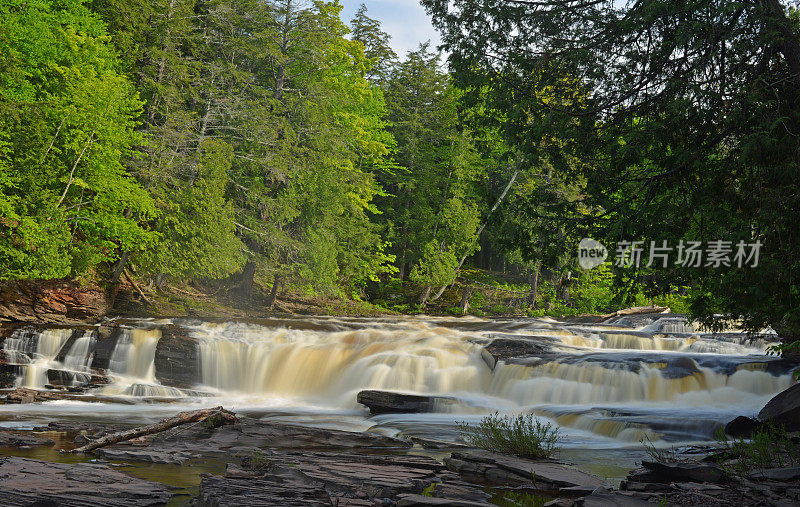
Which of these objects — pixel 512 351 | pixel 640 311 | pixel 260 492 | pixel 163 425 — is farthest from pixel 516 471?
pixel 640 311

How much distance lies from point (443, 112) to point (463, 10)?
2800cm

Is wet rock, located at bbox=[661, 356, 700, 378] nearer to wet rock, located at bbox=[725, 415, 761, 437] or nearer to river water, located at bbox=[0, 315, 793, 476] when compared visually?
river water, located at bbox=[0, 315, 793, 476]

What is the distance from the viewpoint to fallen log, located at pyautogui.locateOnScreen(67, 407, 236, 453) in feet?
25.8

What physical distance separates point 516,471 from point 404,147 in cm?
3193

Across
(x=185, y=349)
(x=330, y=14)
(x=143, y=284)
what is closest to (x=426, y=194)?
(x=330, y=14)

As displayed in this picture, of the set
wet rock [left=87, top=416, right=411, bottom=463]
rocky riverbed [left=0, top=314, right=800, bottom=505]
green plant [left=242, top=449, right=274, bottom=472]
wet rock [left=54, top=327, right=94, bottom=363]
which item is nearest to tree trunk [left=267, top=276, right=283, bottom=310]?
rocky riverbed [left=0, top=314, right=800, bottom=505]

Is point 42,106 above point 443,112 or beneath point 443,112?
beneath

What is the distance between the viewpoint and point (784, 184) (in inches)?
267

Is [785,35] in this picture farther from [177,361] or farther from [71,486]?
[177,361]

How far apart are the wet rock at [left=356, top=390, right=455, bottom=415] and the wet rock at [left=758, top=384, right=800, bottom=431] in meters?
6.03

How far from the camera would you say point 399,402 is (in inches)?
513

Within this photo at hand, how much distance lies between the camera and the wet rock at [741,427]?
9898 mm

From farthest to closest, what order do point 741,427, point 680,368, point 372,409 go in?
point 680,368 < point 372,409 < point 741,427

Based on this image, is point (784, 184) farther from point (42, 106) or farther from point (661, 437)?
point (42, 106)
